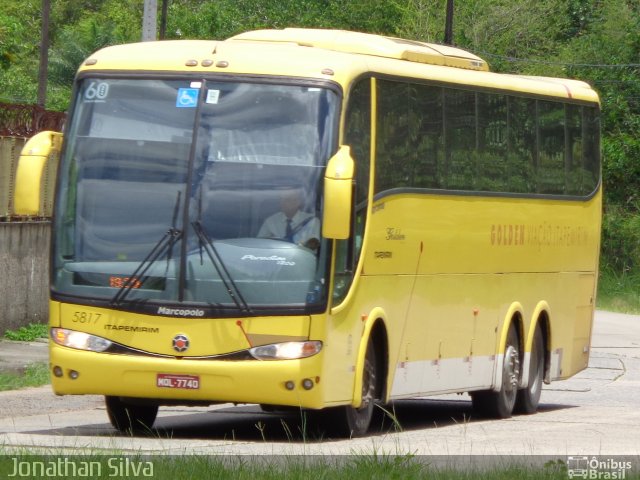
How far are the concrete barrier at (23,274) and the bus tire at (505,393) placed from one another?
23.0 ft

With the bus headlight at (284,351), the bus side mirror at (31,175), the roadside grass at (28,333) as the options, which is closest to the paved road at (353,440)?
the bus headlight at (284,351)

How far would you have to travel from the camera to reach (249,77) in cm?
1262

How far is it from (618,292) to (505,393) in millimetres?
28956

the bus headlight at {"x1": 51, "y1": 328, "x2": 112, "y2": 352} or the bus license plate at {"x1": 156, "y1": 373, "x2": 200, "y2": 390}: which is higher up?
the bus headlight at {"x1": 51, "y1": 328, "x2": 112, "y2": 352}

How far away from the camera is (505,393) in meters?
16.5

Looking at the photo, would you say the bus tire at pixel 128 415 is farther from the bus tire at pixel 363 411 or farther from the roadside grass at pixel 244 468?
the roadside grass at pixel 244 468

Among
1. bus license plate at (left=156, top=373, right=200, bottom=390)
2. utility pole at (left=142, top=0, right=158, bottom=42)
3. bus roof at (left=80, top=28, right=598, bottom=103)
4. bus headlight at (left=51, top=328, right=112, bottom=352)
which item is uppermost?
utility pole at (left=142, top=0, right=158, bottom=42)

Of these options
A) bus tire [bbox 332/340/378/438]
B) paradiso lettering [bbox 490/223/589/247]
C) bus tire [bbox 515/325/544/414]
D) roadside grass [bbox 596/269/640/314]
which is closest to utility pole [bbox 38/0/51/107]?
roadside grass [bbox 596/269/640/314]

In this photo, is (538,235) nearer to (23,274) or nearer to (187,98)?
(187,98)

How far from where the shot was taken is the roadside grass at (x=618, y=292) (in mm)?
42062

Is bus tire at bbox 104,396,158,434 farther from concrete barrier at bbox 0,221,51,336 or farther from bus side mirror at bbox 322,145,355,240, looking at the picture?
concrete barrier at bbox 0,221,51,336

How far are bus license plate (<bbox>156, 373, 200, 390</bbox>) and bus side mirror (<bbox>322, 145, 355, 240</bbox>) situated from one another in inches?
58.5

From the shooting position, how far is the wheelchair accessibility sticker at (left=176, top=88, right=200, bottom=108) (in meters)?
12.5

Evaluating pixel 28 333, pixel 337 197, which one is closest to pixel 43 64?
pixel 28 333
